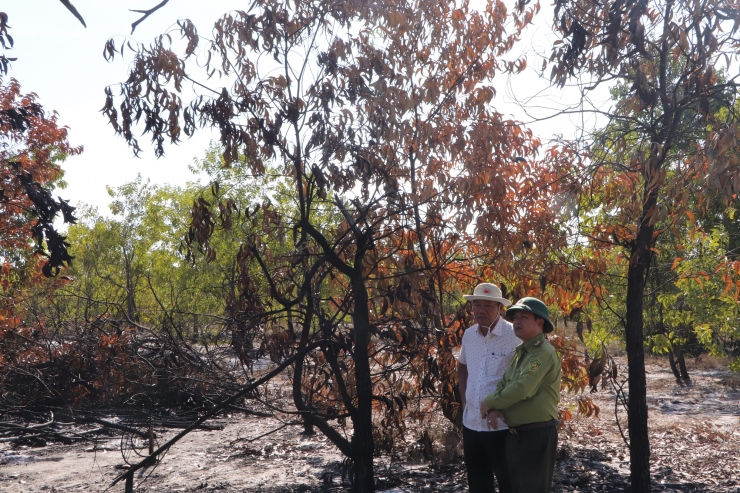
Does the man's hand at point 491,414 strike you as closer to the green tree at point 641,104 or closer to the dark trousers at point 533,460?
the dark trousers at point 533,460

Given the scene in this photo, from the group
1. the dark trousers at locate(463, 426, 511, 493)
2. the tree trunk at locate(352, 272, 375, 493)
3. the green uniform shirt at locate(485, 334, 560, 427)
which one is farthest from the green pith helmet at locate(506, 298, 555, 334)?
the tree trunk at locate(352, 272, 375, 493)

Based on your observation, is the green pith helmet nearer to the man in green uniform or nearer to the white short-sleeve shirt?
the man in green uniform

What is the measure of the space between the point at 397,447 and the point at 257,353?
2.98 meters

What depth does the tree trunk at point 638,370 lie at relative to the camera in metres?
5.12

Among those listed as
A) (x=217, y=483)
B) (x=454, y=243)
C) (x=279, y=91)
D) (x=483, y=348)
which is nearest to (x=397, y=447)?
(x=217, y=483)

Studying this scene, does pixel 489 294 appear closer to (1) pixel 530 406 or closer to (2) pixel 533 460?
(1) pixel 530 406

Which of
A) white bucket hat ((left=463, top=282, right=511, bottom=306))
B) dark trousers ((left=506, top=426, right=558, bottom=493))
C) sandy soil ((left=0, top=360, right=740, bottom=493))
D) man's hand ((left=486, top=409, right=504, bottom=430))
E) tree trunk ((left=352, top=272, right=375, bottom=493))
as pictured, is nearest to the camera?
dark trousers ((left=506, top=426, right=558, bottom=493))

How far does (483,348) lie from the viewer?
160 inches

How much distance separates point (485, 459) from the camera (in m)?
4.00

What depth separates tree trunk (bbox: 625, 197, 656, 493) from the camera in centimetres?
512

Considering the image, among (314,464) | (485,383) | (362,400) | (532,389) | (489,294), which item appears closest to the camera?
(532,389)

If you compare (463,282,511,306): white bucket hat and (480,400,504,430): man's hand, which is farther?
(463,282,511,306): white bucket hat

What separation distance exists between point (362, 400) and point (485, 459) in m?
1.44

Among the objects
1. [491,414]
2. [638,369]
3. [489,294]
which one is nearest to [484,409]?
[491,414]
